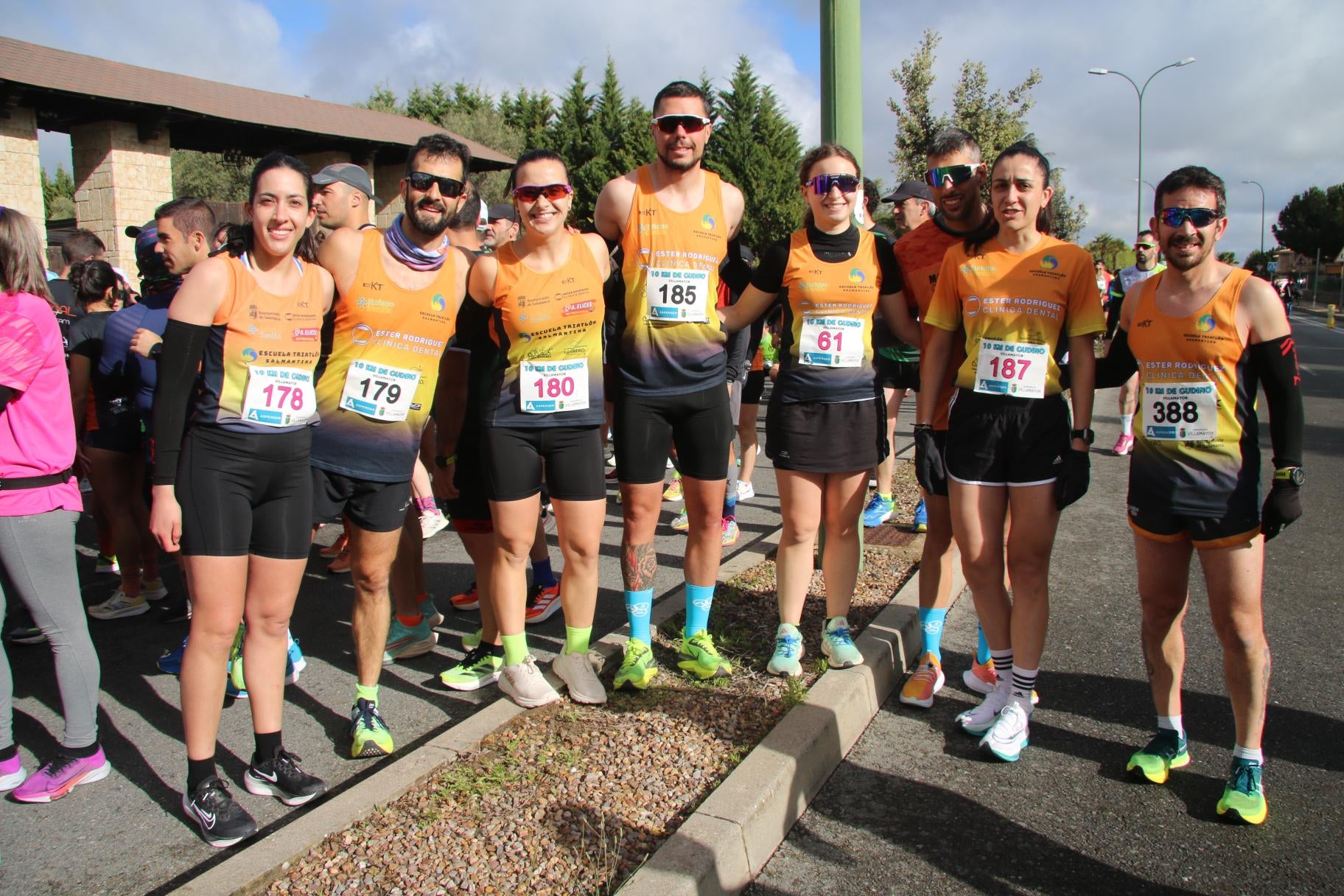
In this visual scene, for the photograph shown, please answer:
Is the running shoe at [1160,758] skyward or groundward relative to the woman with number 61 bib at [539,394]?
groundward

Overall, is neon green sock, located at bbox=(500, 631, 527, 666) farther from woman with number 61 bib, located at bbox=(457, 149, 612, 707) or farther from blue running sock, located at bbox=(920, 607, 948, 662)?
blue running sock, located at bbox=(920, 607, 948, 662)

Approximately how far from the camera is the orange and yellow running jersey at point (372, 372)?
134 inches

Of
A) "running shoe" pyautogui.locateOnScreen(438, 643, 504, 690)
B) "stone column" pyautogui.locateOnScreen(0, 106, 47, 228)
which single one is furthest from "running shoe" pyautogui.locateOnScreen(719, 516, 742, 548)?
"stone column" pyautogui.locateOnScreen(0, 106, 47, 228)

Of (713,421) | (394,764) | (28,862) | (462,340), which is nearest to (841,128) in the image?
(713,421)

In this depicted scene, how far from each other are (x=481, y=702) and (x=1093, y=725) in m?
2.52

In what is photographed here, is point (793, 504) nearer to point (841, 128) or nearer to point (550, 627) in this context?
point (550, 627)

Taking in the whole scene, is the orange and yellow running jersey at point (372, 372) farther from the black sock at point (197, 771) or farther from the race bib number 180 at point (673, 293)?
the black sock at point (197, 771)

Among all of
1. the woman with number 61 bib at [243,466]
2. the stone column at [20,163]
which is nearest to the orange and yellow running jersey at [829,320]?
the woman with number 61 bib at [243,466]

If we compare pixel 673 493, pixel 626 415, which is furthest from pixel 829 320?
pixel 673 493

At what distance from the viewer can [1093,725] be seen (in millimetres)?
3850

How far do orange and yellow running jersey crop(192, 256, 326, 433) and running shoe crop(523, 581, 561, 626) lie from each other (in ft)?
7.01

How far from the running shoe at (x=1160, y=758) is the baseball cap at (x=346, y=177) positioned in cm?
405

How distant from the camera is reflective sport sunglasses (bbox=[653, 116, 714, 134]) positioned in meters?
3.75

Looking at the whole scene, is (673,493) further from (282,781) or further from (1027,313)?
(282,781)
